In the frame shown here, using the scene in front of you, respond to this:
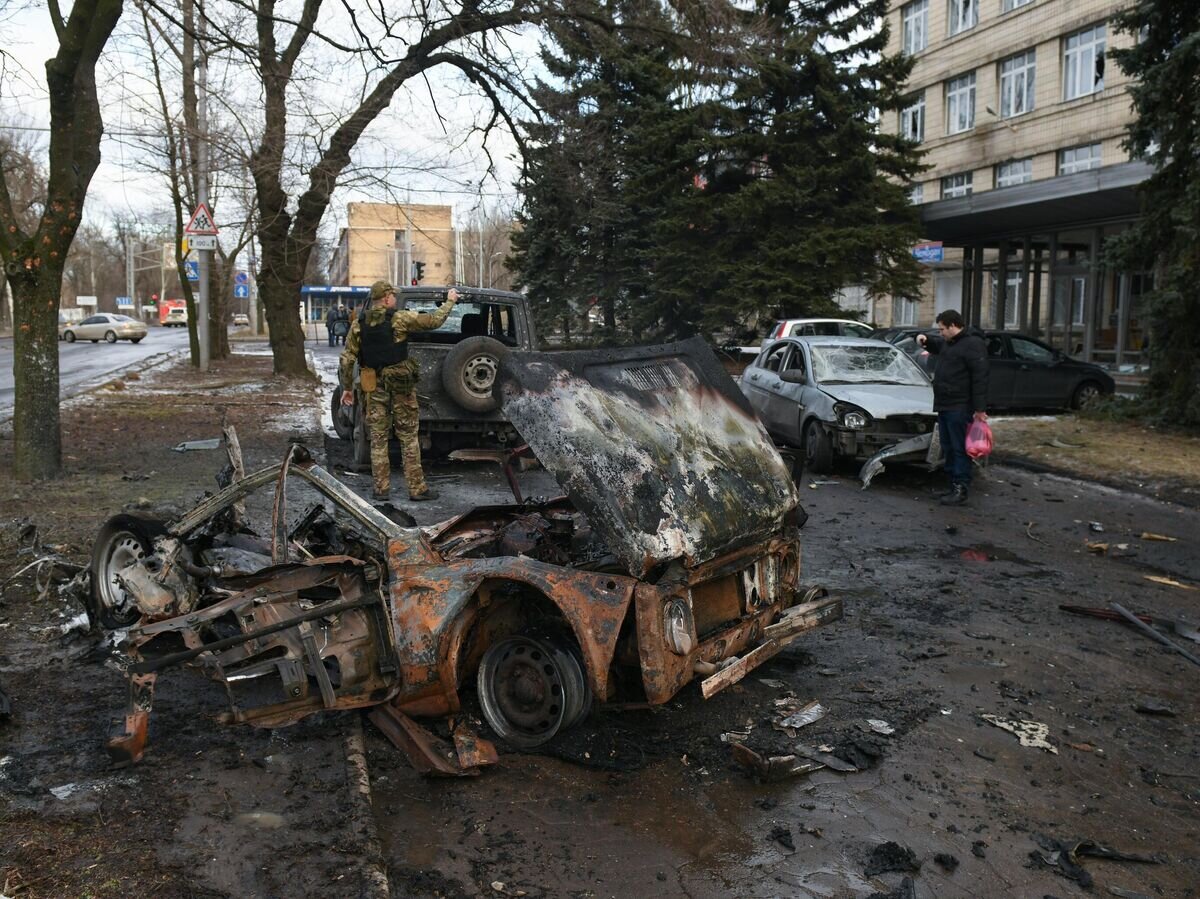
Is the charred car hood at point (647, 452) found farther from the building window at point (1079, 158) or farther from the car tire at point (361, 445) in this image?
the building window at point (1079, 158)

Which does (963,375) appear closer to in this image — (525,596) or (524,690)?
(525,596)

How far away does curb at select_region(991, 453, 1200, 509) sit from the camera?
9969mm

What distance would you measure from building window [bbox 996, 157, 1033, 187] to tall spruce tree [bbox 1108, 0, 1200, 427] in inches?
910

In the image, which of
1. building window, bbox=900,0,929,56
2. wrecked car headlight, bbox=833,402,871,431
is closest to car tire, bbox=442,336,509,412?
wrecked car headlight, bbox=833,402,871,431

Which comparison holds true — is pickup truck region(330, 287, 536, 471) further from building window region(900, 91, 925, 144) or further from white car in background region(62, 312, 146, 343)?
white car in background region(62, 312, 146, 343)

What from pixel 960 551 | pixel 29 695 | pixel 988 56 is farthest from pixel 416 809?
pixel 988 56

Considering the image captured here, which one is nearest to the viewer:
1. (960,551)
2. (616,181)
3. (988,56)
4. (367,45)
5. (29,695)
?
(29,695)

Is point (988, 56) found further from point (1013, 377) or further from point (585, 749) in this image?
point (585, 749)

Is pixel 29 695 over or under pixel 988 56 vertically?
under

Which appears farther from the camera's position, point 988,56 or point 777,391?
point 988,56

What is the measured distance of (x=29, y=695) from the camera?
15.3 feet

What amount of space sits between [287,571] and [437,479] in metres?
6.82

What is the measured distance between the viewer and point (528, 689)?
4.18 metres

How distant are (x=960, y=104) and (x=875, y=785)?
41.5 meters
